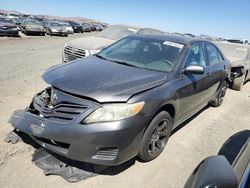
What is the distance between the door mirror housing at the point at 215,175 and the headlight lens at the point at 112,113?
130cm

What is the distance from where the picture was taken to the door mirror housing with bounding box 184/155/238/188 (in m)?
1.70

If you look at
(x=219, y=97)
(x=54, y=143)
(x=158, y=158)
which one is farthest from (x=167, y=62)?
(x=219, y=97)

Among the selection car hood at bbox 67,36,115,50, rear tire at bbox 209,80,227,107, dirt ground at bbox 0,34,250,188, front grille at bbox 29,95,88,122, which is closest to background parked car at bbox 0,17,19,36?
car hood at bbox 67,36,115,50

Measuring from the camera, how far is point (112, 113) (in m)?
3.15

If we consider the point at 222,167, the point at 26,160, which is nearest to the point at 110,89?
the point at 26,160

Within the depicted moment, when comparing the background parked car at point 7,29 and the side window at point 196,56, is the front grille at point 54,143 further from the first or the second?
the background parked car at point 7,29

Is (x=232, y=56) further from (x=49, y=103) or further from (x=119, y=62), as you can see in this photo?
(x=49, y=103)

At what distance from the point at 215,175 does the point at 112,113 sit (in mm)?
1569

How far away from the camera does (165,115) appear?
12.6 feet

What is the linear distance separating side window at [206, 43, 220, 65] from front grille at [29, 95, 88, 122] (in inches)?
134

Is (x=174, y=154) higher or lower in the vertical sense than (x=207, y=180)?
lower

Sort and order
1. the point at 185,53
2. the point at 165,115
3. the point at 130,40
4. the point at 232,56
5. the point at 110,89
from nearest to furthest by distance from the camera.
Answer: the point at 110,89 → the point at 165,115 → the point at 185,53 → the point at 130,40 → the point at 232,56

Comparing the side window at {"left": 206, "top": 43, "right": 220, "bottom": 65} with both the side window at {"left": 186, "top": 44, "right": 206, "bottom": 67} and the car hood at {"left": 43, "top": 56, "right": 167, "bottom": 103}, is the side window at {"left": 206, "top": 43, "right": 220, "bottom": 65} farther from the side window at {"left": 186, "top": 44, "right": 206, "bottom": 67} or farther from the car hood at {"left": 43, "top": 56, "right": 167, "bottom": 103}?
the car hood at {"left": 43, "top": 56, "right": 167, "bottom": 103}

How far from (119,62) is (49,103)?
141cm
